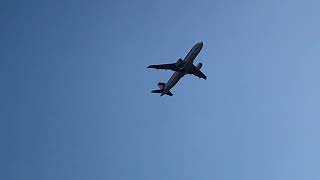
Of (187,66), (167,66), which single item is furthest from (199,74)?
(167,66)

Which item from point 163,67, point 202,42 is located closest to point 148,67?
point 163,67

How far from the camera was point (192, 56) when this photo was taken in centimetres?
14550

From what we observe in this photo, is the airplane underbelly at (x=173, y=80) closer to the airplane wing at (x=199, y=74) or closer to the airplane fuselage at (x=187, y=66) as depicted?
the airplane fuselage at (x=187, y=66)

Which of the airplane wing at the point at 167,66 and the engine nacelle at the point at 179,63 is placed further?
the airplane wing at the point at 167,66

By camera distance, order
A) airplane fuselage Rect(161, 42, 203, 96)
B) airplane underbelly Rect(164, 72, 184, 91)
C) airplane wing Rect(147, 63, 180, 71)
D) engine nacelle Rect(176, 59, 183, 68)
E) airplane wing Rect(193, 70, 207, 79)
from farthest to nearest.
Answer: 1. airplane wing Rect(193, 70, 207, 79)
2. airplane underbelly Rect(164, 72, 184, 91)
3. airplane wing Rect(147, 63, 180, 71)
4. engine nacelle Rect(176, 59, 183, 68)
5. airplane fuselage Rect(161, 42, 203, 96)

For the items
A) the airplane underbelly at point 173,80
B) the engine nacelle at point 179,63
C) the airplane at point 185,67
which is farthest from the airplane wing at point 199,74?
the engine nacelle at point 179,63

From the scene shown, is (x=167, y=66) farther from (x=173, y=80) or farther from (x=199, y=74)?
(x=199, y=74)

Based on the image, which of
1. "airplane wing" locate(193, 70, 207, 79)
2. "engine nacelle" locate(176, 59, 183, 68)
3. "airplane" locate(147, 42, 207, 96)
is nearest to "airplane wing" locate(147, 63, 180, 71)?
"airplane" locate(147, 42, 207, 96)

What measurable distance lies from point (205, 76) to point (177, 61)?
1142cm

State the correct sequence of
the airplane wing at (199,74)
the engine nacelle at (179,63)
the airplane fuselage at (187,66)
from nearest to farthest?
the airplane fuselage at (187,66)
the engine nacelle at (179,63)
the airplane wing at (199,74)

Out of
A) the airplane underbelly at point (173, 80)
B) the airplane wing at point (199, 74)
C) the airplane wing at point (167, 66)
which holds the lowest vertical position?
the airplane underbelly at point (173, 80)

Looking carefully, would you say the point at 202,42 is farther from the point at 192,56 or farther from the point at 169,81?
the point at 169,81

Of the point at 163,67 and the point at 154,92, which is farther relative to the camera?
the point at 154,92

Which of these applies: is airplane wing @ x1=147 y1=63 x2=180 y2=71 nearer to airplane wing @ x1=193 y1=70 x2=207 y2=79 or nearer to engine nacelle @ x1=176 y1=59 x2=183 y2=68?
engine nacelle @ x1=176 y1=59 x2=183 y2=68
